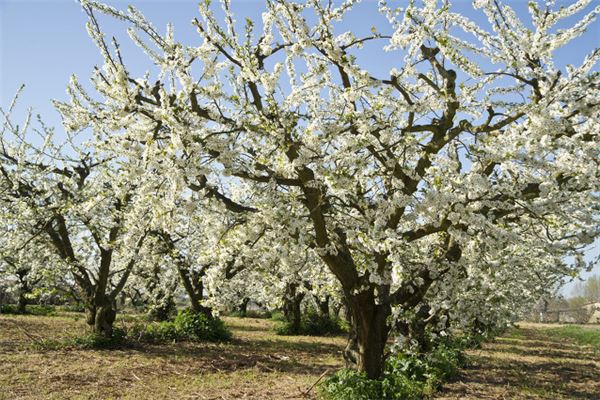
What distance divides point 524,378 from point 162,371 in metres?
9.78

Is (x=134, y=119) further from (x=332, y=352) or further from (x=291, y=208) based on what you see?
(x=332, y=352)

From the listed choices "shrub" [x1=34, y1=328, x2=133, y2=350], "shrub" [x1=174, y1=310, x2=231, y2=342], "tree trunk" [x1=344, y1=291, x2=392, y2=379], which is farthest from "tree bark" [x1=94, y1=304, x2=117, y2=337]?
"tree trunk" [x1=344, y1=291, x2=392, y2=379]

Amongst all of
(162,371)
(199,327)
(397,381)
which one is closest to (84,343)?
(162,371)

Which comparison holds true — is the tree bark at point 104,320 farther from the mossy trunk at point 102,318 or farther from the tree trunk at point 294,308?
the tree trunk at point 294,308

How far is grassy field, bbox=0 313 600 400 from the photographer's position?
932 centimetres

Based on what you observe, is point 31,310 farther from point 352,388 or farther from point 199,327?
point 352,388

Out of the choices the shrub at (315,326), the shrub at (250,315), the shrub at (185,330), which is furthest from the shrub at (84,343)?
the shrub at (250,315)

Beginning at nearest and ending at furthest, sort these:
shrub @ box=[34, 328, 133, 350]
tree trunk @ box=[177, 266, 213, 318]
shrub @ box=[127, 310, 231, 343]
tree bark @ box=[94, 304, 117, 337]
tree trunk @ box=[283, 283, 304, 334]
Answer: shrub @ box=[34, 328, 133, 350] < tree bark @ box=[94, 304, 117, 337] < shrub @ box=[127, 310, 231, 343] < tree trunk @ box=[177, 266, 213, 318] < tree trunk @ box=[283, 283, 304, 334]

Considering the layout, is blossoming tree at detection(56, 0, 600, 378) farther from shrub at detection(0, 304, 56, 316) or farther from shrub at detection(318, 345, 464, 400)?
shrub at detection(0, 304, 56, 316)

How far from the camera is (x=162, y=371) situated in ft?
37.3

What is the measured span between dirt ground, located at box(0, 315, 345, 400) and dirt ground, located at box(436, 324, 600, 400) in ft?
11.8

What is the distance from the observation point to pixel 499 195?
23.9 ft

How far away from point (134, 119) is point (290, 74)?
261 cm

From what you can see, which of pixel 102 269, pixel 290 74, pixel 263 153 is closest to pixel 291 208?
pixel 263 153
